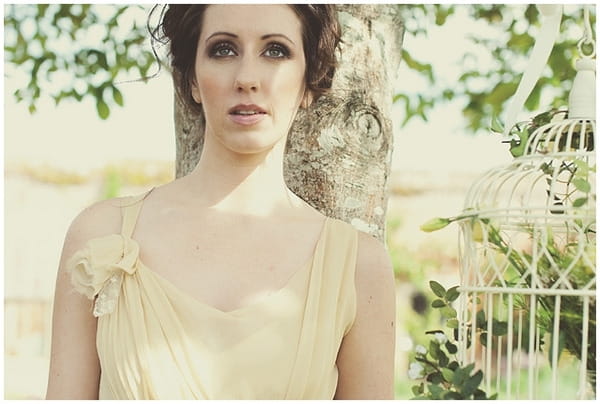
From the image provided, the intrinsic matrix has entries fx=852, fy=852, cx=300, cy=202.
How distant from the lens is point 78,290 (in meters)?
1.81

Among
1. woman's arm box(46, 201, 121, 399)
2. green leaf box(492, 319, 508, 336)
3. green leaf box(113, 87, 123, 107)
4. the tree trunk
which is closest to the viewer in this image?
green leaf box(492, 319, 508, 336)

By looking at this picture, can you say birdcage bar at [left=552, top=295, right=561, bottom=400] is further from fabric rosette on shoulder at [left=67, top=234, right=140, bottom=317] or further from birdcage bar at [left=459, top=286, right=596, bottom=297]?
fabric rosette on shoulder at [left=67, top=234, right=140, bottom=317]

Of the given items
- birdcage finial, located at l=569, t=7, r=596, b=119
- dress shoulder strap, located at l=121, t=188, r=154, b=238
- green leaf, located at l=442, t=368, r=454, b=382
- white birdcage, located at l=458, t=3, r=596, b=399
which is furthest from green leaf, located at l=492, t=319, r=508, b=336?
dress shoulder strap, located at l=121, t=188, r=154, b=238

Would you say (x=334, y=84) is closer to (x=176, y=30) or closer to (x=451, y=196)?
(x=176, y=30)

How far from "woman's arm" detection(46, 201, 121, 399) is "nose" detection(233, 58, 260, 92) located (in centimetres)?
43

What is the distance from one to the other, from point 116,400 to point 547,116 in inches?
41.8

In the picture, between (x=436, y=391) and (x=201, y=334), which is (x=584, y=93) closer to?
(x=436, y=391)

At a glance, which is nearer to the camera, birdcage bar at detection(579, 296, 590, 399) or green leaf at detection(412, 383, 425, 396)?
birdcage bar at detection(579, 296, 590, 399)

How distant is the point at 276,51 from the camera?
5.96 feet

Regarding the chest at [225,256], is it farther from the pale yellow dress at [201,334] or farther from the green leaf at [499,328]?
the green leaf at [499,328]

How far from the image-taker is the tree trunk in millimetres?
2094

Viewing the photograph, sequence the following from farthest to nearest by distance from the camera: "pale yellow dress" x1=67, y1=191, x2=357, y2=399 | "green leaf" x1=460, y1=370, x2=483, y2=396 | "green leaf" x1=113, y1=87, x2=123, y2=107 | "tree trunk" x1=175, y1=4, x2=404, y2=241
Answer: "green leaf" x1=113, y1=87, x2=123, y2=107 < "tree trunk" x1=175, y1=4, x2=404, y2=241 < "pale yellow dress" x1=67, y1=191, x2=357, y2=399 < "green leaf" x1=460, y1=370, x2=483, y2=396

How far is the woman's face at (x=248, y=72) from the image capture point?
69.6 inches

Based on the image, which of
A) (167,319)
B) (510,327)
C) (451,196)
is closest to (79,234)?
(167,319)
